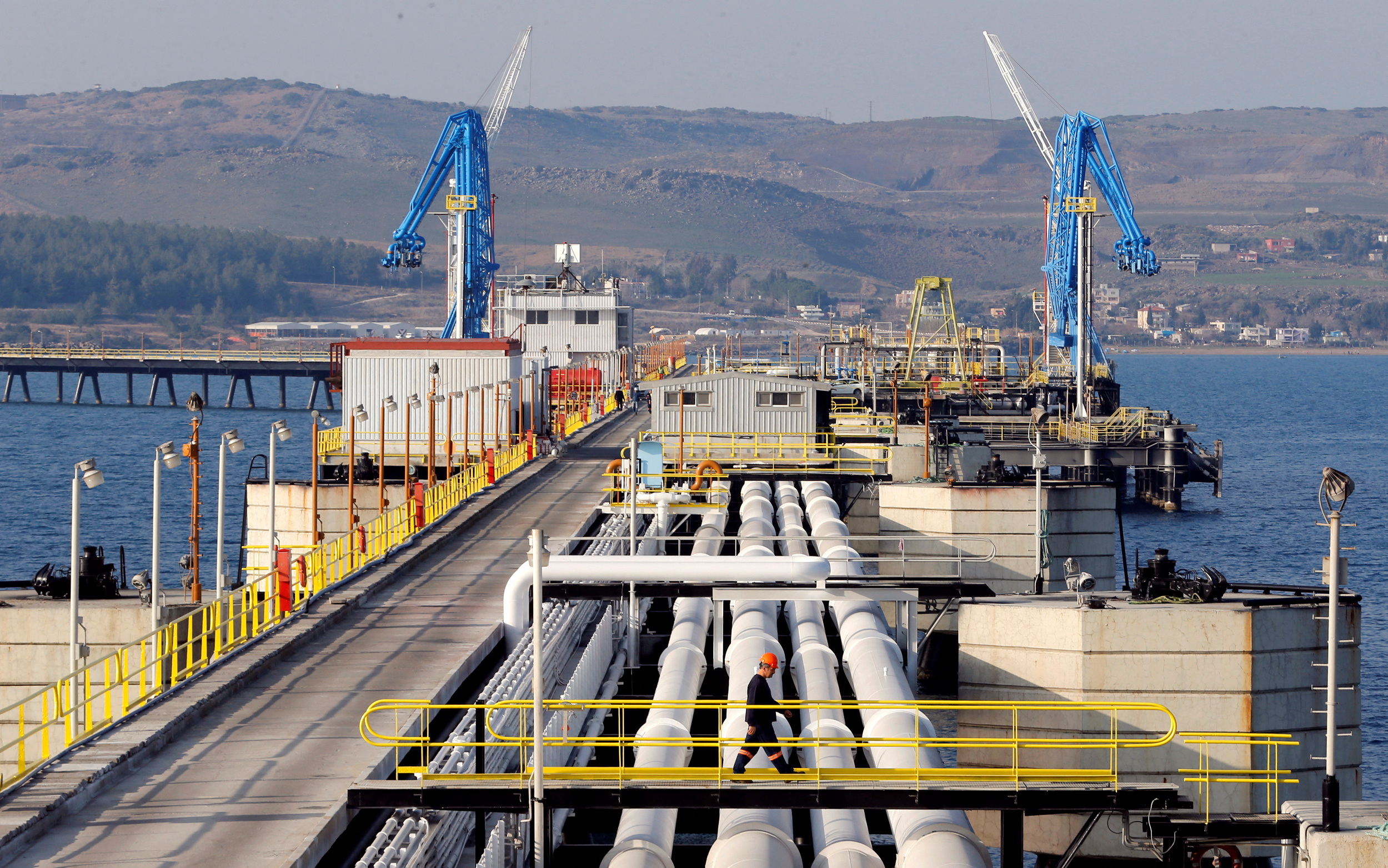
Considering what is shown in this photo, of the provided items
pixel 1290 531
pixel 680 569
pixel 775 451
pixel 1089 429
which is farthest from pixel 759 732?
pixel 1089 429

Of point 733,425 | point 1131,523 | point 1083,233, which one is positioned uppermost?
point 1083,233

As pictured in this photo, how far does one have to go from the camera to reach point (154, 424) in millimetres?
189000

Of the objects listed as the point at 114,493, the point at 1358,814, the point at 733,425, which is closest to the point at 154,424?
the point at 114,493

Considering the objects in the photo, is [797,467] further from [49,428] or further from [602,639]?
[49,428]

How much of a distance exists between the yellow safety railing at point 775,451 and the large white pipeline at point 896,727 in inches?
822

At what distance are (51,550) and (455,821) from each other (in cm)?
7555

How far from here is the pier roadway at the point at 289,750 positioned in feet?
70.5

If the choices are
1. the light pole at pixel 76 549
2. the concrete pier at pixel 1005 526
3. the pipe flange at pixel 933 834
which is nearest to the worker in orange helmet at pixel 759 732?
the pipe flange at pixel 933 834

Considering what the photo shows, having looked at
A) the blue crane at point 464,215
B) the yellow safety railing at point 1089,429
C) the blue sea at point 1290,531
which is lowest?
the blue sea at point 1290,531

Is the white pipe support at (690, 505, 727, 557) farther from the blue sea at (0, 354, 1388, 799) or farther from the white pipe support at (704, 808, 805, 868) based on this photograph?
the blue sea at (0, 354, 1388, 799)

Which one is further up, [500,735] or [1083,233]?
[1083,233]

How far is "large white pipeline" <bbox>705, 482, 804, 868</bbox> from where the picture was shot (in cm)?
2186

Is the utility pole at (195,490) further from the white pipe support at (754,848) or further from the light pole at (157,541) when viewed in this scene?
the white pipe support at (754,848)

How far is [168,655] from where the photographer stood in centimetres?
2942
